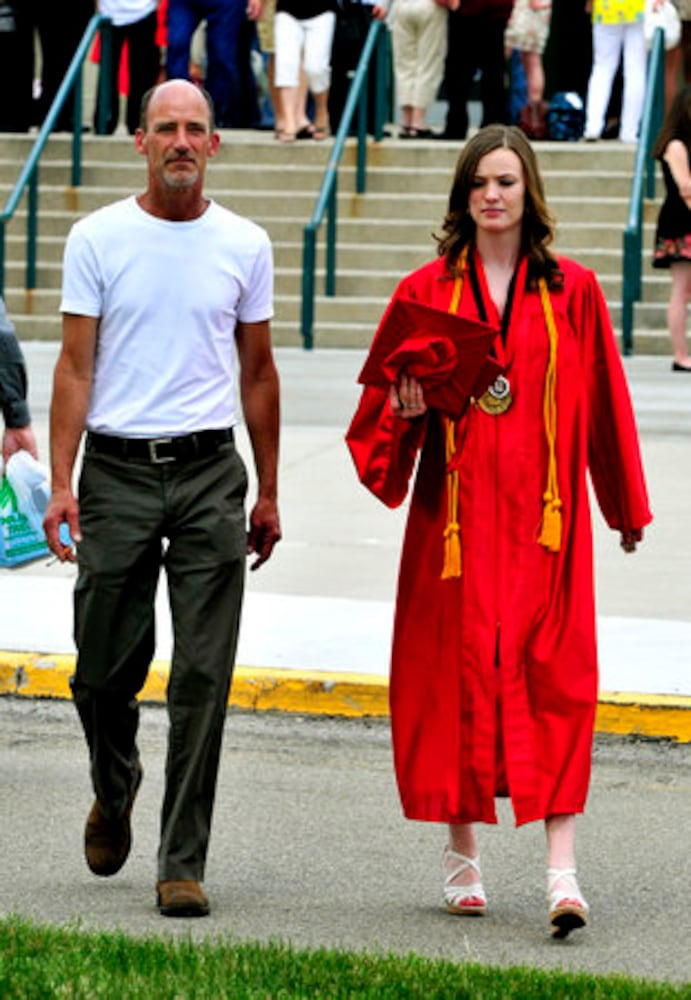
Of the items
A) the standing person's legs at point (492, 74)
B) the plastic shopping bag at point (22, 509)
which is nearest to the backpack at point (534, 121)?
the standing person's legs at point (492, 74)

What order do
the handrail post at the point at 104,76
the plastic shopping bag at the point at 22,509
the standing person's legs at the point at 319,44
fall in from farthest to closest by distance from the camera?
the handrail post at the point at 104,76 < the standing person's legs at the point at 319,44 < the plastic shopping bag at the point at 22,509

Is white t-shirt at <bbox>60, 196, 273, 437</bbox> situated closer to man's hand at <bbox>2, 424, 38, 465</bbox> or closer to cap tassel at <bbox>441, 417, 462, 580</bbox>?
cap tassel at <bbox>441, 417, 462, 580</bbox>

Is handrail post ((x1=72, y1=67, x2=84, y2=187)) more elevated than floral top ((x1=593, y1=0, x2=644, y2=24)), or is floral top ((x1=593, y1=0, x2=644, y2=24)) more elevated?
floral top ((x1=593, y1=0, x2=644, y2=24))

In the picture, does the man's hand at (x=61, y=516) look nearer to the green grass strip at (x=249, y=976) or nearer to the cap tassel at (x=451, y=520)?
the cap tassel at (x=451, y=520)

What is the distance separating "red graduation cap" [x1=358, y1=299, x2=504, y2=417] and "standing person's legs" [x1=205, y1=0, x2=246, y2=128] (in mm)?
13530

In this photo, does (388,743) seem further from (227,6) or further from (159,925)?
(227,6)

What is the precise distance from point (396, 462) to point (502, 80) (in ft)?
42.2

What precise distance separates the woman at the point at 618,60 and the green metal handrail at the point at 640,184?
177 mm

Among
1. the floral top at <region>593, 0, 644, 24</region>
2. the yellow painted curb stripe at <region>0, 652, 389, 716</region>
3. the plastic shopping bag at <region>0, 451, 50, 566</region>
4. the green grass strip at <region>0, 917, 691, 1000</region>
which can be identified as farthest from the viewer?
the floral top at <region>593, 0, 644, 24</region>

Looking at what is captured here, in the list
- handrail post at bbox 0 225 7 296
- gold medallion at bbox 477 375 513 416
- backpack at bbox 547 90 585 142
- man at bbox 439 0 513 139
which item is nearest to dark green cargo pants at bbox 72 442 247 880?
gold medallion at bbox 477 375 513 416

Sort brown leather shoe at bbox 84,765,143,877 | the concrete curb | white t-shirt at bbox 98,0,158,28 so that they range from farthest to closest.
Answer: white t-shirt at bbox 98,0,158,28 < the concrete curb < brown leather shoe at bbox 84,765,143,877

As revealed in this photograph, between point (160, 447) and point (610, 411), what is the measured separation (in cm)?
108

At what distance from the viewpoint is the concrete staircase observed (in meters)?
18.2

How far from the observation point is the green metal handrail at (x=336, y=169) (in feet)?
57.2
